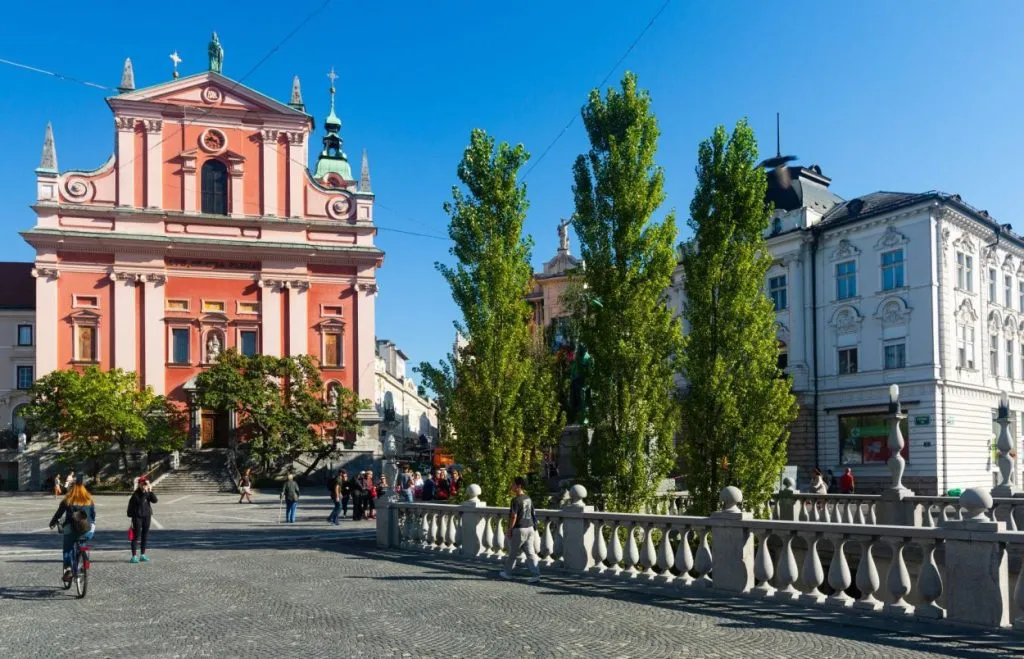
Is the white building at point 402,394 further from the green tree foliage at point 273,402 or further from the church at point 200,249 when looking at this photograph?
the green tree foliage at point 273,402

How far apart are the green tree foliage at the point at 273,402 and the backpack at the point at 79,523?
30563mm

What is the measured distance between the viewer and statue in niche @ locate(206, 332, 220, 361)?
4762cm

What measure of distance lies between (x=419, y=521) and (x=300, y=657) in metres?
9.88

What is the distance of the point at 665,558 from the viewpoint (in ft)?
40.7

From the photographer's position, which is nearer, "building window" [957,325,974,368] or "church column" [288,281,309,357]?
"building window" [957,325,974,368]

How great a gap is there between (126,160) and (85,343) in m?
9.43

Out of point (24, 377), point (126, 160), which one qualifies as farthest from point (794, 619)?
point (24, 377)

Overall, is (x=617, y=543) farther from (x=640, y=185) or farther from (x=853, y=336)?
(x=853, y=336)

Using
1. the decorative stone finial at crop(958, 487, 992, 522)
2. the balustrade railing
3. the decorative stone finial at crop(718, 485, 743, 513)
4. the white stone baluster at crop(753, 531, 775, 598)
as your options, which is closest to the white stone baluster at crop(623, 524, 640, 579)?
the balustrade railing

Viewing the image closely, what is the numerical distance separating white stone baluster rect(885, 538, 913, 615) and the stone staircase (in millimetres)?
36091

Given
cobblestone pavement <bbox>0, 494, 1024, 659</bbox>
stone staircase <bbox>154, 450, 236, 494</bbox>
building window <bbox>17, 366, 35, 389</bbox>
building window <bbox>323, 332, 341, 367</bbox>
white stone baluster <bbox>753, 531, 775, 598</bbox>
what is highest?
building window <bbox>323, 332, 341, 367</bbox>

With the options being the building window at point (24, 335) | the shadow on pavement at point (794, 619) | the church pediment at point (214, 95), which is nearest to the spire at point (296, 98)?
the church pediment at point (214, 95)

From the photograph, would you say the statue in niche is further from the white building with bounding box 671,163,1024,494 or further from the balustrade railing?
the balustrade railing

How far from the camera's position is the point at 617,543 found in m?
13.1
